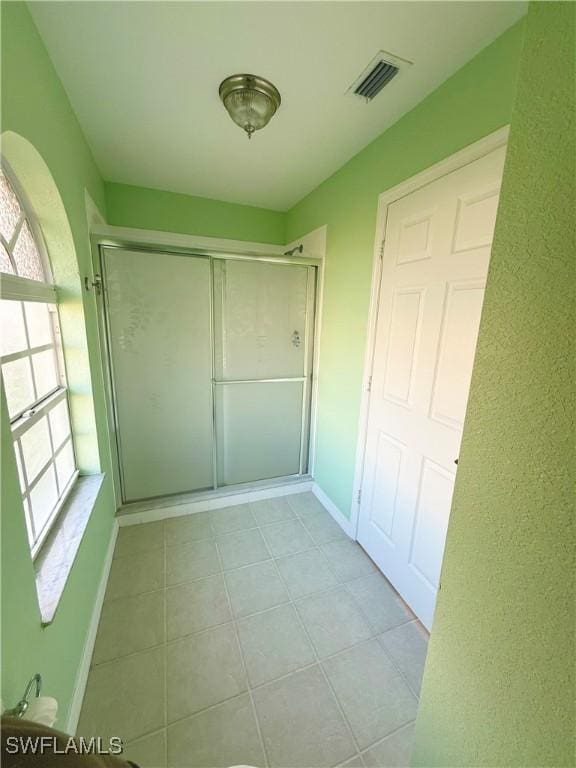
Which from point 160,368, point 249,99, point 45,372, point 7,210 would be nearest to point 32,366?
point 45,372

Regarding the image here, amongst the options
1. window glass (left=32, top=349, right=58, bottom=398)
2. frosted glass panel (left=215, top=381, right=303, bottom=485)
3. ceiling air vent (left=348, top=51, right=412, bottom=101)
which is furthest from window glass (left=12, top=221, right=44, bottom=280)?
ceiling air vent (left=348, top=51, right=412, bottom=101)

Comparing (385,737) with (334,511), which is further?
(334,511)

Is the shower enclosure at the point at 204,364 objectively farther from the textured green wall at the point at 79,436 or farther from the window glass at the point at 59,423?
the window glass at the point at 59,423

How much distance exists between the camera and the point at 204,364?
2.17 meters

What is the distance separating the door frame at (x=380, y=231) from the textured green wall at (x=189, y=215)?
1.34 metres

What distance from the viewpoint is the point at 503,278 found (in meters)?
0.54

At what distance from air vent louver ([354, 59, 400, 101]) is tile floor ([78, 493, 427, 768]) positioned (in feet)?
8.08

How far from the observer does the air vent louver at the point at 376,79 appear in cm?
115

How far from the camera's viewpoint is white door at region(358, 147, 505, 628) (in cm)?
117

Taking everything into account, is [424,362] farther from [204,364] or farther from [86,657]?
[86,657]

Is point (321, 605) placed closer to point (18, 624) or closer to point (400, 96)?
point (18, 624)

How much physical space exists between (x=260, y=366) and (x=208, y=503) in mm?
1159

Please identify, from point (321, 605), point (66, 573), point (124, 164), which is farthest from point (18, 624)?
point (124, 164)

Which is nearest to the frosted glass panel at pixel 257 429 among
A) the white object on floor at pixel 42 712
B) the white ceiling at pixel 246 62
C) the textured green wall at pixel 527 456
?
the white ceiling at pixel 246 62
